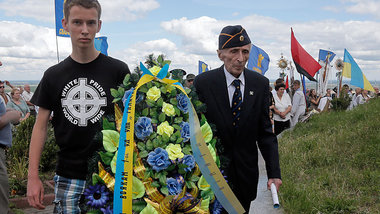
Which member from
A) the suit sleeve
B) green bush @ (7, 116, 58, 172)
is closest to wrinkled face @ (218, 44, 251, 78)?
the suit sleeve

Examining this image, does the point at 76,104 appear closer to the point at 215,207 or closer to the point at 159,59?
the point at 159,59

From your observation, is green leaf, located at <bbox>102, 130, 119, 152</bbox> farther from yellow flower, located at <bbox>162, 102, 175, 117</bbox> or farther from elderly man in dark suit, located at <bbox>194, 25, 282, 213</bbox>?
elderly man in dark suit, located at <bbox>194, 25, 282, 213</bbox>

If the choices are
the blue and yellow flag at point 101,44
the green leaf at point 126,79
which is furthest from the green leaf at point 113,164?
the blue and yellow flag at point 101,44

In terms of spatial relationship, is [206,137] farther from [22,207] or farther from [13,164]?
[13,164]

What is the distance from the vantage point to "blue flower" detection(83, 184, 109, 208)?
6.87ft

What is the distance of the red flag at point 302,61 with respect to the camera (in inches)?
509

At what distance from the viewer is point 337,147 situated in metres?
7.52

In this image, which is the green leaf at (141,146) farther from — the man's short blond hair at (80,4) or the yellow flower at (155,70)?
the man's short blond hair at (80,4)

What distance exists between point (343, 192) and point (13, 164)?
5.44 metres

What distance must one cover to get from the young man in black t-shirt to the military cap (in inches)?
30.4

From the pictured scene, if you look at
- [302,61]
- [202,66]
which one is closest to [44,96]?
[302,61]

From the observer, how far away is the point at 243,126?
8.76 ft

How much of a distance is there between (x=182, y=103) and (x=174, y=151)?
33cm

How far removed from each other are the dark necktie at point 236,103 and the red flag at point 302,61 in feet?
35.3
